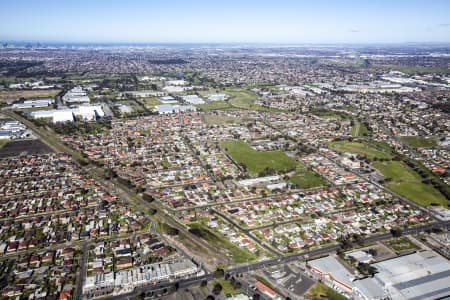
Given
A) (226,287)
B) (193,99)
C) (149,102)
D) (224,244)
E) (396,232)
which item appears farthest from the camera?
(193,99)

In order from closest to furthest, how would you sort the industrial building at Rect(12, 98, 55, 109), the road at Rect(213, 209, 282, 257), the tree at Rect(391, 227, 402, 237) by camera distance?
the road at Rect(213, 209, 282, 257) → the tree at Rect(391, 227, 402, 237) → the industrial building at Rect(12, 98, 55, 109)

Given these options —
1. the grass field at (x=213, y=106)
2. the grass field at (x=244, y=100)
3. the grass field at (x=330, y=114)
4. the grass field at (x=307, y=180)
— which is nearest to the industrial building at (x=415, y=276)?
the grass field at (x=307, y=180)

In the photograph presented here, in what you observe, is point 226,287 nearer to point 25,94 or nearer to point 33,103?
point 33,103

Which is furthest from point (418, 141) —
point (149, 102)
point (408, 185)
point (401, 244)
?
point (149, 102)

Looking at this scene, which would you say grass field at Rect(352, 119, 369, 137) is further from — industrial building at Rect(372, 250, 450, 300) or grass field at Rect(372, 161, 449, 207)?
industrial building at Rect(372, 250, 450, 300)

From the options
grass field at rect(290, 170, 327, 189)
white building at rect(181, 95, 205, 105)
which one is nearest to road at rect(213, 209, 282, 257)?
grass field at rect(290, 170, 327, 189)

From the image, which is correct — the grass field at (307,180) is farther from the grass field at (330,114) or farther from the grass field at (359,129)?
the grass field at (330,114)
